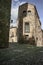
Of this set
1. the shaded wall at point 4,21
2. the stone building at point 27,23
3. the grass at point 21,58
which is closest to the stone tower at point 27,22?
the stone building at point 27,23

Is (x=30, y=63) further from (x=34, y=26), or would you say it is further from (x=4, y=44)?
(x=34, y=26)

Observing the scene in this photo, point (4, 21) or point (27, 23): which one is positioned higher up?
point (27, 23)

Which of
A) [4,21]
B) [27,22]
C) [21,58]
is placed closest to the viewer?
[21,58]

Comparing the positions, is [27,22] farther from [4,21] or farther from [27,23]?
[4,21]

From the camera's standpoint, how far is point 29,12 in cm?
1958

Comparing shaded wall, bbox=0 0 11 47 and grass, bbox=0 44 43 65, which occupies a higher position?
shaded wall, bbox=0 0 11 47

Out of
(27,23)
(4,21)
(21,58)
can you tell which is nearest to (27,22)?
(27,23)

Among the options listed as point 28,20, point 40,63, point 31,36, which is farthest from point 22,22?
point 40,63

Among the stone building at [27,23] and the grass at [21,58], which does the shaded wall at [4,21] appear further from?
the stone building at [27,23]

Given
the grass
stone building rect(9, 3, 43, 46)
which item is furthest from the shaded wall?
stone building rect(9, 3, 43, 46)

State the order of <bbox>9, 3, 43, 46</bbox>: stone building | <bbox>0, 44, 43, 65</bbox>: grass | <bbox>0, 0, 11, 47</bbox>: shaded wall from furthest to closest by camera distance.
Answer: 1. <bbox>9, 3, 43, 46</bbox>: stone building
2. <bbox>0, 0, 11, 47</bbox>: shaded wall
3. <bbox>0, 44, 43, 65</bbox>: grass

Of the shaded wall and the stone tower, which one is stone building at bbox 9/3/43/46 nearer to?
the stone tower

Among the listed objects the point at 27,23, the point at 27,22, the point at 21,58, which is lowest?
the point at 21,58

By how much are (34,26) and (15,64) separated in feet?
55.4
